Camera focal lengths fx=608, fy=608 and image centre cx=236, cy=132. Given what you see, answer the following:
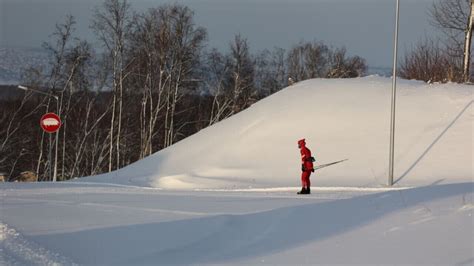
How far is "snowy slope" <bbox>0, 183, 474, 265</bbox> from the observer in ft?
24.4

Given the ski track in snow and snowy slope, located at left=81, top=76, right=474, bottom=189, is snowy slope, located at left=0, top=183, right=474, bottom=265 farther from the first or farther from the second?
snowy slope, located at left=81, top=76, right=474, bottom=189

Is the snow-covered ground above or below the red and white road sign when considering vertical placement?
below

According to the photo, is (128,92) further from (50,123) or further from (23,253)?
(23,253)

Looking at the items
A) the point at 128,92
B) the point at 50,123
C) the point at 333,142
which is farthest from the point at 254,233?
the point at 128,92

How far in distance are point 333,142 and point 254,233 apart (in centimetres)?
1553

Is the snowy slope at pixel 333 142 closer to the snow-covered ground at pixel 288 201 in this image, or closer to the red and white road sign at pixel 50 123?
the snow-covered ground at pixel 288 201

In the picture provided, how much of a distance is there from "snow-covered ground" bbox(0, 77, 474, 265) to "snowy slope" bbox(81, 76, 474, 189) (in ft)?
0.24

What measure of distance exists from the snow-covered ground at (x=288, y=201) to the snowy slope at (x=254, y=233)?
0.02m

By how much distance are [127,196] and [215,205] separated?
321 centimetres

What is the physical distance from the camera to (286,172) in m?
22.3

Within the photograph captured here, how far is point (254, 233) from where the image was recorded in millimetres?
8984

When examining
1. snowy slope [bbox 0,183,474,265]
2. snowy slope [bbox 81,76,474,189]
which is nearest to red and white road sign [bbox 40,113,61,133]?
snowy slope [bbox 81,76,474,189]

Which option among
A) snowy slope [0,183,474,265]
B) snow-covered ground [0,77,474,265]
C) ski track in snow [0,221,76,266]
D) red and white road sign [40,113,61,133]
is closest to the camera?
ski track in snow [0,221,76,266]

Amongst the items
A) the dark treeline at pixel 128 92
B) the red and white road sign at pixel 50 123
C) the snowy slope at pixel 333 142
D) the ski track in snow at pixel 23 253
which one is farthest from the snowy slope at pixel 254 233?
the dark treeline at pixel 128 92
